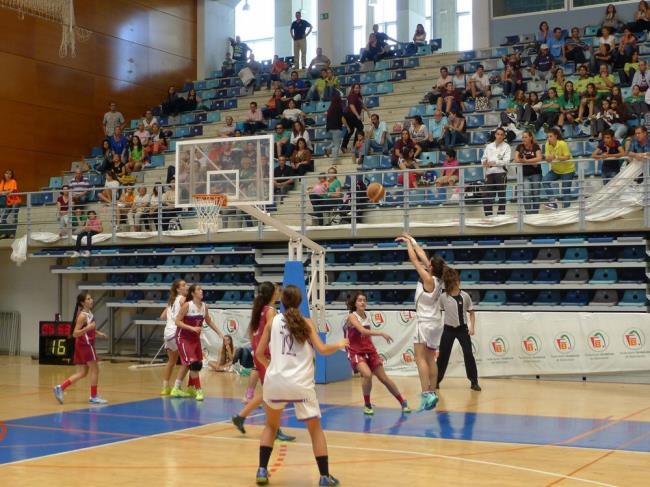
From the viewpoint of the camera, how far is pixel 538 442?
9906mm

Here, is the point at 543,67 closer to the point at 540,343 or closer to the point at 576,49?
the point at 576,49

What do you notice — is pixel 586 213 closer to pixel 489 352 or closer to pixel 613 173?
pixel 613 173

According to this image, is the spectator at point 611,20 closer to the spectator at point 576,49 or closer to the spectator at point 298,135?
the spectator at point 576,49

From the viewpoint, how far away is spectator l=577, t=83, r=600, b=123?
63.6 feet

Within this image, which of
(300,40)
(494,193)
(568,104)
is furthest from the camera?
(300,40)

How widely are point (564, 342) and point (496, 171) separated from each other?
138 inches

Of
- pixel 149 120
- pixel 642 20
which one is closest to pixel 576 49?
pixel 642 20

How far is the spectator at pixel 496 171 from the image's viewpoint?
17562mm

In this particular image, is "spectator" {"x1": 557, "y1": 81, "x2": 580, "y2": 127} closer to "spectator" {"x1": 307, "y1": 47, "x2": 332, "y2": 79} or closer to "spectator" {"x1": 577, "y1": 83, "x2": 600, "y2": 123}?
"spectator" {"x1": 577, "y1": 83, "x2": 600, "y2": 123}

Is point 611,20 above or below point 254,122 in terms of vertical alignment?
above

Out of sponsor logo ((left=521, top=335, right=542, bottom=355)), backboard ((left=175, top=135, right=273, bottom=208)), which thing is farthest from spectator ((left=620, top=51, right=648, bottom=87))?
backboard ((left=175, top=135, right=273, bottom=208))

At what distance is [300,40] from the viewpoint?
28266 mm

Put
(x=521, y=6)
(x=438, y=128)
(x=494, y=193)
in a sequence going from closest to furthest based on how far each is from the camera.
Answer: (x=494, y=193) < (x=438, y=128) < (x=521, y=6)

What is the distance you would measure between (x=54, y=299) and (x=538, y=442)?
16.2 m
